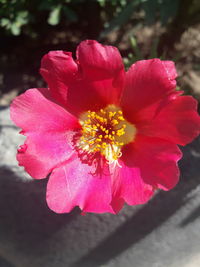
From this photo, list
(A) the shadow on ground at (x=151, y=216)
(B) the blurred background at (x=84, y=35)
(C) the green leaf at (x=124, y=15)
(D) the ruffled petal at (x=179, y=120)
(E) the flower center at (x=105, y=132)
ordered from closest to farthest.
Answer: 1. (D) the ruffled petal at (x=179, y=120)
2. (E) the flower center at (x=105, y=132)
3. (A) the shadow on ground at (x=151, y=216)
4. (C) the green leaf at (x=124, y=15)
5. (B) the blurred background at (x=84, y=35)

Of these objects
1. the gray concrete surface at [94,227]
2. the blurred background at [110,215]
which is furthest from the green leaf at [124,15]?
the gray concrete surface at [94,227]

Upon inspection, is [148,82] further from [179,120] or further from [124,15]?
[124,15]

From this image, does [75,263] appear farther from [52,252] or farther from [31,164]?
[31,164]

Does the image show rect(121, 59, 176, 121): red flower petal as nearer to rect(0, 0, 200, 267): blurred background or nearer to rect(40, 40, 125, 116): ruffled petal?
rect(40, 40, 125, 116): ruffled petal

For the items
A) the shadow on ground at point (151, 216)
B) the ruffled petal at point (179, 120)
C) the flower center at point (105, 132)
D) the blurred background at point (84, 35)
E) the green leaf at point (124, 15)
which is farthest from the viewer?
the blurred background at point (84, 35)

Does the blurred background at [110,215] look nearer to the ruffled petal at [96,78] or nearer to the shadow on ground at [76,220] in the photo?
the shadow on ground at [76,220]

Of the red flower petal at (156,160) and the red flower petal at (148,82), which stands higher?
the red flower petal at (148,82)

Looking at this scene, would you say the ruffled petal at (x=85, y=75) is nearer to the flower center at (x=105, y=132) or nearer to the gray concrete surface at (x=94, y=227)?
the flower center at (x=105, y=132)

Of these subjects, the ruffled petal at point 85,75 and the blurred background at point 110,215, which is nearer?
the ruffled petal at point 85,75

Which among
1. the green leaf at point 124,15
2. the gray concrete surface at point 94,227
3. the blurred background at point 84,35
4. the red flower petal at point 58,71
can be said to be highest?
the red flower petal at point 58,71
